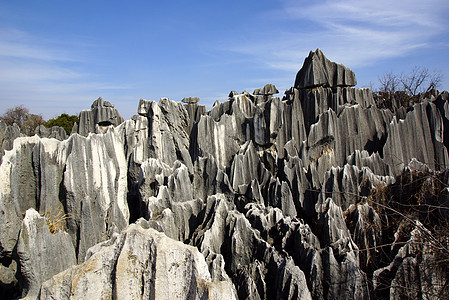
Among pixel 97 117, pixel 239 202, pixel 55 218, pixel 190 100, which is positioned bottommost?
pixel 239 202

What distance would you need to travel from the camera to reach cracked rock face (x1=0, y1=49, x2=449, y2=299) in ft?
16.4

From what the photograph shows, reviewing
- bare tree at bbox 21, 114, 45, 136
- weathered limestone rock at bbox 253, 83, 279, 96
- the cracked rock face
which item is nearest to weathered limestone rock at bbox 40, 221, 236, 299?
the cracked rock face

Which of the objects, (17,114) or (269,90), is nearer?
(269,90)

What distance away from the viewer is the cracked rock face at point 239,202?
4.98 m

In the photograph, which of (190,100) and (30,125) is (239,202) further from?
(30,125)

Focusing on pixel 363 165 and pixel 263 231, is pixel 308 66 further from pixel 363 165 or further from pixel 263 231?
pixel 263 231

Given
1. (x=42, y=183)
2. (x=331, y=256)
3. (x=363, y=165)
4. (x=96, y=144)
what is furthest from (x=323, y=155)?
(x=42, y=183)

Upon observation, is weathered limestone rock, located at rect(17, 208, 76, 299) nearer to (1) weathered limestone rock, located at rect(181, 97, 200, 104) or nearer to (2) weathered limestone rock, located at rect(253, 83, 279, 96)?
(1) weathered limestone rock, located at rect(181, 97, 200, 104)

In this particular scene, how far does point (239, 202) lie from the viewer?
11023 mm

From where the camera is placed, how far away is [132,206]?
36.8 ft

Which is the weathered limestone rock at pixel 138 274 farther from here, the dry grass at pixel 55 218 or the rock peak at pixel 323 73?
the rock peak at pixel 323 73

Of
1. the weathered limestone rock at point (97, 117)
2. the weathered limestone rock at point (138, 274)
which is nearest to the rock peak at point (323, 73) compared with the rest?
the weathered limestone rock at point (138, 274)

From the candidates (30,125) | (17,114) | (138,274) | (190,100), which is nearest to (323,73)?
(190,100)

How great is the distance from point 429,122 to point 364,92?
2.62 meters
